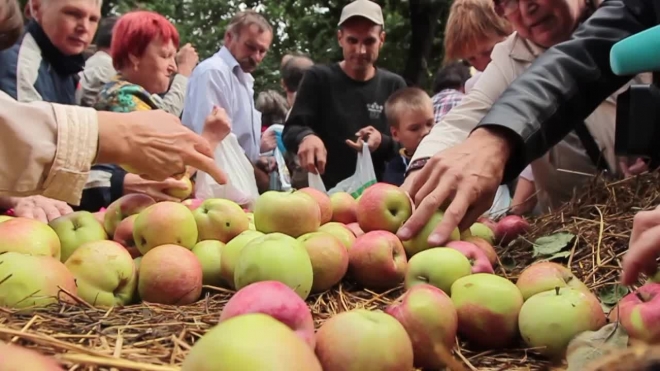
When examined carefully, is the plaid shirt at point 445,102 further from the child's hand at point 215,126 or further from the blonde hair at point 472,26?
the child's hand at point 215,126

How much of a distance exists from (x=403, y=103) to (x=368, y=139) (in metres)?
0.33

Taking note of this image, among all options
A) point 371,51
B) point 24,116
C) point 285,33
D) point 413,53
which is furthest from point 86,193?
point 285,33

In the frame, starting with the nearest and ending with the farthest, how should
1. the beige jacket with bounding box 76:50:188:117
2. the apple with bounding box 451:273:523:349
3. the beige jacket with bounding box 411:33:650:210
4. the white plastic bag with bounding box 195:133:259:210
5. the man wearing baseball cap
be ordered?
the apple with bounding box 451:273:523:349, the beige jacket with bounding box 411:33:650:210, the white plastic bag with bounding box 195:133:259:210, the beige jacket with bounding box 76:50:188:117, the man wearing baseball cap

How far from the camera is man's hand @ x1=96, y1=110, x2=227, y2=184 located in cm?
141

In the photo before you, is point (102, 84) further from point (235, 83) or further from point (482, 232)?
point (482, 232)

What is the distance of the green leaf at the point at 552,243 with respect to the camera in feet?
4.95

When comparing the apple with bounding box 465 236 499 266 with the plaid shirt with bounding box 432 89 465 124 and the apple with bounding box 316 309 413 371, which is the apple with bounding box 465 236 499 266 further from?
the plaid shirt with bounding box 432 89 465 124

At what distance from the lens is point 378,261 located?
1.33 m

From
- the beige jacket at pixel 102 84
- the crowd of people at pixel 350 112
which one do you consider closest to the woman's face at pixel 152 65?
the crowd of people at pixel 350 112

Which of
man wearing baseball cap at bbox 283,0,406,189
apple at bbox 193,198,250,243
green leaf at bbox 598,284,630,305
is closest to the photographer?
green leaf at bbox 598,284,630,305

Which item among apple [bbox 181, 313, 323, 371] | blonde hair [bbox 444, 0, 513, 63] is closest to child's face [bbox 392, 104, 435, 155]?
blonde hair [bbox 444, 0, 513, 63]

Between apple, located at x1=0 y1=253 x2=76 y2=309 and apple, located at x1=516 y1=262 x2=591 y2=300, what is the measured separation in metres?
0.87

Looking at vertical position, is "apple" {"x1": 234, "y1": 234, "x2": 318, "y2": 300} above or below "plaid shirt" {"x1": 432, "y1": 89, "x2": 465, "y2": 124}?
above

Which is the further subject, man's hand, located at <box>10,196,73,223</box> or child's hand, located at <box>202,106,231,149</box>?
child's hand, located at <box>202,106,231,149</box>
